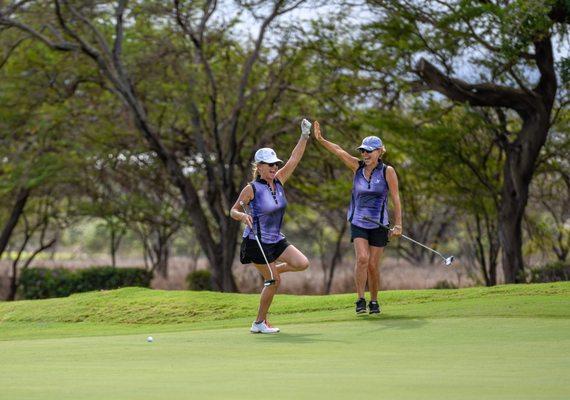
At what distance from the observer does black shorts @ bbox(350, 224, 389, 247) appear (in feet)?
46.9

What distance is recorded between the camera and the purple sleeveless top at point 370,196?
14250mm

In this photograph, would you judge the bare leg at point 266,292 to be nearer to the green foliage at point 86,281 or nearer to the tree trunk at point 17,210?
the green foliage at point 86,281

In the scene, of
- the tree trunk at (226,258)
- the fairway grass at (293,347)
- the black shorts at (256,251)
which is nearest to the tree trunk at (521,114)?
the tree trunk at (226,258)

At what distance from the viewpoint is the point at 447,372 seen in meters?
8.77

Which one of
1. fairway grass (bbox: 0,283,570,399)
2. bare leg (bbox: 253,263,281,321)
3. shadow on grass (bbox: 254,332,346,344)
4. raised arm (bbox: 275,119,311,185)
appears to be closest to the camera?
fairway grass (bbox: 0,283,570,399)

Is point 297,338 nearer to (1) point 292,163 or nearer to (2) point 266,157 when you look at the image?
(2) point 266,157

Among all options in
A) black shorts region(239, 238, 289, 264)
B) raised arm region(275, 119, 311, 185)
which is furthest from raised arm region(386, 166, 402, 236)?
black shorts region(239, 238, 289, 264)

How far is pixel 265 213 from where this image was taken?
513 inches

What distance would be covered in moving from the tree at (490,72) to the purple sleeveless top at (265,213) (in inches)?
536

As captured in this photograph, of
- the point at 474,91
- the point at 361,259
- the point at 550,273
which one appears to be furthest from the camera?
the point at 474,91

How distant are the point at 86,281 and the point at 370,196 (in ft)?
72.6

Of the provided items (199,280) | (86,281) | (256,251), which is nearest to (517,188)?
(199,280)

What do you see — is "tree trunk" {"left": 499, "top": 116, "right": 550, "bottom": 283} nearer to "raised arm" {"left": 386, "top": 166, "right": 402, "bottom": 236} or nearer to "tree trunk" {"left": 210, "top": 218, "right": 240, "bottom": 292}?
"tree trunk" {"left": 210, "top": 218, "right": 240, "bottom": 292}

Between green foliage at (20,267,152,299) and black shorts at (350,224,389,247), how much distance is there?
21.4 metres
